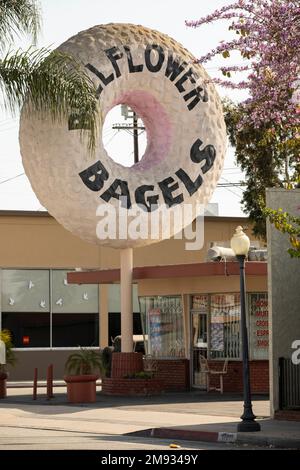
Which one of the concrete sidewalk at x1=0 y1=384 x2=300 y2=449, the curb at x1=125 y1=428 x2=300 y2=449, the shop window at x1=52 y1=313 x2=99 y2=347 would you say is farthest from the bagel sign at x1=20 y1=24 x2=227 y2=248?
the shop window at x1=52 y1=313 x2=99 y2=347

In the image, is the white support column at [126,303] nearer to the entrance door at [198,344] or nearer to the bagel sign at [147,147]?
the bagel sign at [147,147]

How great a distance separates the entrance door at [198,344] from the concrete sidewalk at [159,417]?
3.40ft

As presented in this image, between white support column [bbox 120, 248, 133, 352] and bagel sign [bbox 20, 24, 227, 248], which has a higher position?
bagel sign [bbox 20, 24, 227, 248]

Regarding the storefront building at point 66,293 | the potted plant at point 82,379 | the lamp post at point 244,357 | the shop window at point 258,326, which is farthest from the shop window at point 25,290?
the lamp post at point 244,357


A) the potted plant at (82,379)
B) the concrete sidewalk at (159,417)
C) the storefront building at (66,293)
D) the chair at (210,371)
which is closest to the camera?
the concrete sidewalk at (159,417)

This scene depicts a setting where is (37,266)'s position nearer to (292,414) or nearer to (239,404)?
(239,404)

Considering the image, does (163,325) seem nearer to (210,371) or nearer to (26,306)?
(210,371)

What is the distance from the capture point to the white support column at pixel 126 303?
3212 centimetres

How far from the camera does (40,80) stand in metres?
25.1

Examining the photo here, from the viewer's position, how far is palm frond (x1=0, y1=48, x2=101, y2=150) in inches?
984

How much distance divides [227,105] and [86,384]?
18.4m

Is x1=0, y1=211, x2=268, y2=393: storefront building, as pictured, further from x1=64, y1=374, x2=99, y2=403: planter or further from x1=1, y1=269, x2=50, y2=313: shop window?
A: x1=64, y1=374, x2=99, y2=403: planter

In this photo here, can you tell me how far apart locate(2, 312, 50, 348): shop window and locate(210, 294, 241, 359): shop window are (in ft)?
45.6
